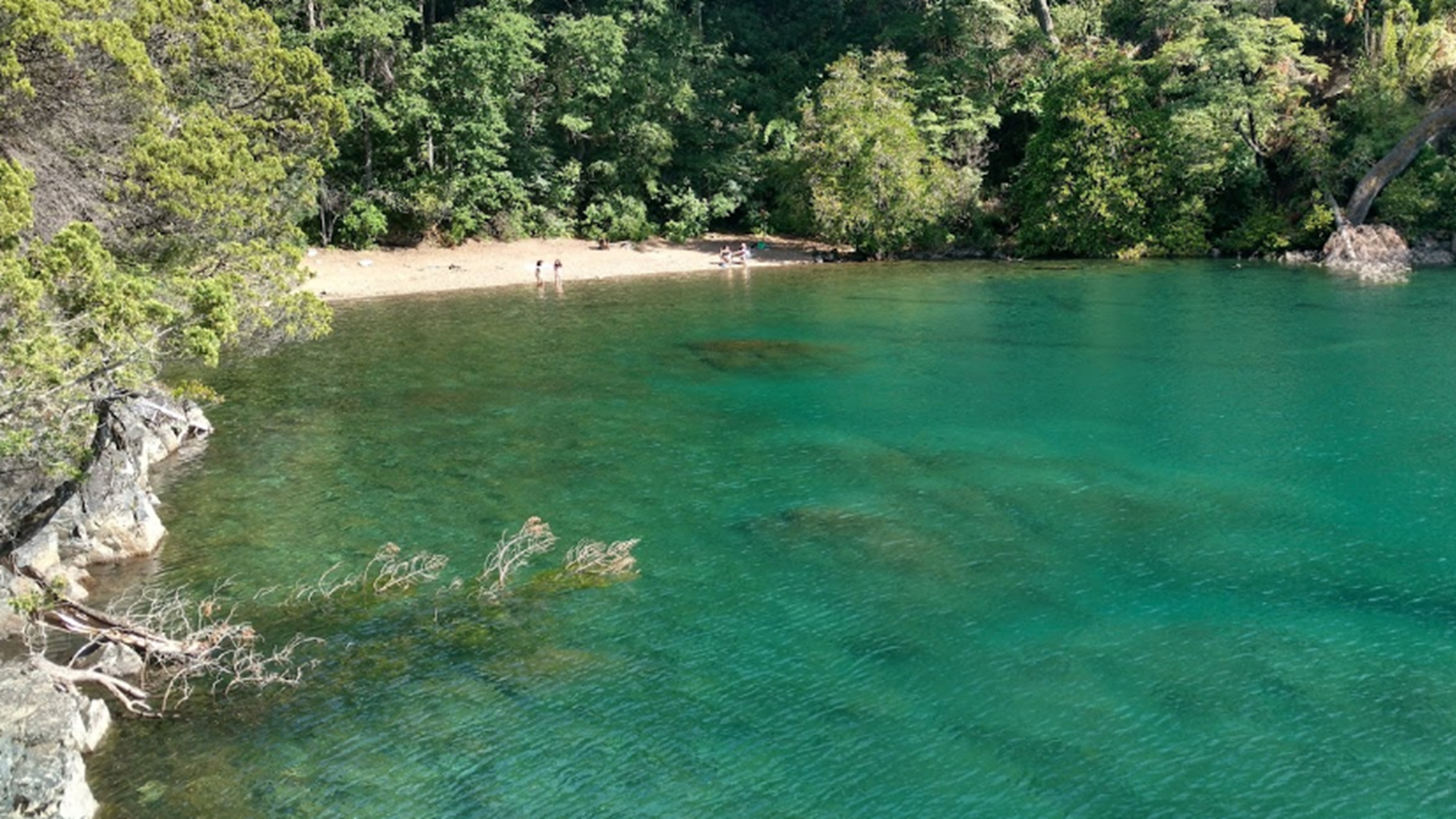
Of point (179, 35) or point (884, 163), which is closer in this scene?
point (179, 35)

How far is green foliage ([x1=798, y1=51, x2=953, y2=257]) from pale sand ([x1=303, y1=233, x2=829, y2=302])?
478 centimetres

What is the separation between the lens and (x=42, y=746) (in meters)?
14.1

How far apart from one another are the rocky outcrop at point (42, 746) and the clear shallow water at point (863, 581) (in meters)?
0.65

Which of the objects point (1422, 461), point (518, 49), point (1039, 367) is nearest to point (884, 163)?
point (518, 49)

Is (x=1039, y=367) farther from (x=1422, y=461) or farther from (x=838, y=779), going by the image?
(x=838, y=779)

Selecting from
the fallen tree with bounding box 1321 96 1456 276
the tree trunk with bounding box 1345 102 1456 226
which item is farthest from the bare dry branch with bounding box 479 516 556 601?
the tree trunk with bounding box 1345 102 1456 226

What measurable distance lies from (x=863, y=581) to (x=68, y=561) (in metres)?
14.6

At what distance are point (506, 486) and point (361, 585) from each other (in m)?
6.01

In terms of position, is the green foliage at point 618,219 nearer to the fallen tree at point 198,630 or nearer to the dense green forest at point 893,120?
the dense green forest at point 893,120

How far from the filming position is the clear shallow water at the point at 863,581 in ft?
48.3

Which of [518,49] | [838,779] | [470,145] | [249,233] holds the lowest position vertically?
[838,779]

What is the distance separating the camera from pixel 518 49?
6412 cm

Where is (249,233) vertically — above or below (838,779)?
above

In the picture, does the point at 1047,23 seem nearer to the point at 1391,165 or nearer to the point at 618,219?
the point at 1391,165
